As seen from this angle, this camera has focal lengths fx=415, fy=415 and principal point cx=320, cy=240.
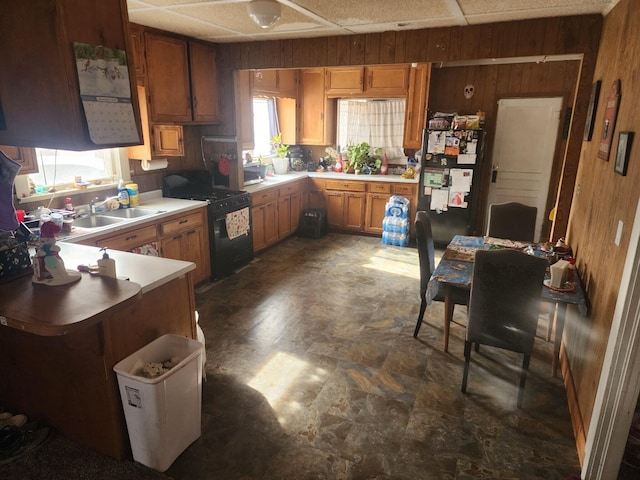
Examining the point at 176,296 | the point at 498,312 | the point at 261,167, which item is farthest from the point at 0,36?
the point at 261,167

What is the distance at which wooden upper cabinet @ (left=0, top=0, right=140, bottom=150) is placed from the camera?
1504mm

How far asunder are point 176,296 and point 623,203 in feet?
7.62

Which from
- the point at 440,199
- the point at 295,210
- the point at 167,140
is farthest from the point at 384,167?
the point at 167,140

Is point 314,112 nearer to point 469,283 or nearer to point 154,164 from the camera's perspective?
point 154,164

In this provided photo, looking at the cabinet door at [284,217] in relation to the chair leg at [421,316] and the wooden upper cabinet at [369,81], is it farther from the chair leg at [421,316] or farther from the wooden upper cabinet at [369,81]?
the chair leg at [421,316]

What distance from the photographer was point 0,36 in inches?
63.1

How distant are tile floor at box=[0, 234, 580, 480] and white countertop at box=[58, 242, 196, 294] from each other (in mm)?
876

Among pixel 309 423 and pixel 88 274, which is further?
pixel 309 423

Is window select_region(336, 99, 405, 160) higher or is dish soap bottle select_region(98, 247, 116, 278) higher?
window select_region(336, 99, 405, 160)

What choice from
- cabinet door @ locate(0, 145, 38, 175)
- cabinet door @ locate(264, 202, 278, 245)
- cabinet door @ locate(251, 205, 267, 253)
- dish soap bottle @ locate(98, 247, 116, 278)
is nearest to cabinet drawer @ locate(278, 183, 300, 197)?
cabinet door @ locate(264, 202, 278, 245)

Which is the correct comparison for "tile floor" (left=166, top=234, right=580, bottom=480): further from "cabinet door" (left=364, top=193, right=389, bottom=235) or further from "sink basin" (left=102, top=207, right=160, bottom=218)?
"cabinet door" (left=364, top=193, right=389, bottom=235)

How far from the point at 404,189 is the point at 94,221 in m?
3.83

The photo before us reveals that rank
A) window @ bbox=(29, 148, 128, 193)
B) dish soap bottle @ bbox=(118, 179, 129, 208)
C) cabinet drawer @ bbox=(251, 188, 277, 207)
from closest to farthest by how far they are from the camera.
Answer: window @ bbox=(29, 148, 128, 193) → dish soap bottle @ bbox=(118, 179, 129, 208) → cabinet drawer @ bbox=(251, 188, 277, 207)

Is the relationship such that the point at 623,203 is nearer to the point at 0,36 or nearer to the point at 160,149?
the point at 0,36
